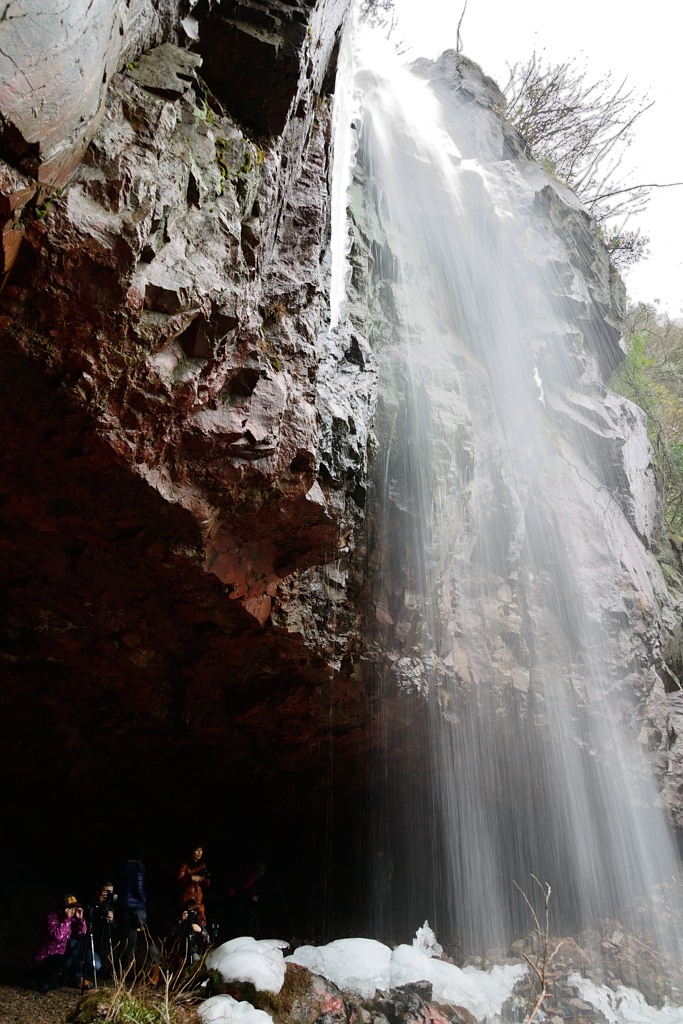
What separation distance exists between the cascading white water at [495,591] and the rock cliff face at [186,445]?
432mm

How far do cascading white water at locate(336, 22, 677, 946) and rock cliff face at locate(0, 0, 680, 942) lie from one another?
1.42ft

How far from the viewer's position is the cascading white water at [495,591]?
9133 mm

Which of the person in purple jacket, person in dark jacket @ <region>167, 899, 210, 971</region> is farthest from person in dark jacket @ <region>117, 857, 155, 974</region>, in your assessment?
the person in purple jacket

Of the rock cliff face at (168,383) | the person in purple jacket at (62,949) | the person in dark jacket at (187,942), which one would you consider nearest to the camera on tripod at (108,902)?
the person in purple jacket at (62,949)

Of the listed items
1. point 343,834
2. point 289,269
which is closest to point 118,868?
point 343,834

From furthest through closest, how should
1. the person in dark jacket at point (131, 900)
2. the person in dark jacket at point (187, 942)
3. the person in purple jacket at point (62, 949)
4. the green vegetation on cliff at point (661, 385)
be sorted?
the green vegetation on cliff at point (661, 385) → the person in dark jacket at point (131, 900) → the person in dark jacket at point (187, 942) → the person in purple jacket at point (62, 949)

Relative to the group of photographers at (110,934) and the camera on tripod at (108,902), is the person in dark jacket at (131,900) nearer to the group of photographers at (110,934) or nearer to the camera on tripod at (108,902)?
the group of photographers at (110,934)

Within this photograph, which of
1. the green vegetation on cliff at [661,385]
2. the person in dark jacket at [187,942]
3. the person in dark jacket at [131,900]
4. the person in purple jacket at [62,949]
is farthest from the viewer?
the green vegetation on cliff at [661,385]

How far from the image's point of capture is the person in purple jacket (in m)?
6.47

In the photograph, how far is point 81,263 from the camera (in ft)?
11.5

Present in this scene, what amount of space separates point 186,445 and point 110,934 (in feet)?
17.9

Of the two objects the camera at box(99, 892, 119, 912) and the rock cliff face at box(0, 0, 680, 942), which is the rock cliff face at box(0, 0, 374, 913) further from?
the camera at box(99, 892, 119, 912)

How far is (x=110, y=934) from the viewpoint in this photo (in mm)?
6848

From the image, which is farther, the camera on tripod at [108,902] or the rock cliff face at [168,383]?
the camera on tripod at [108,902]
